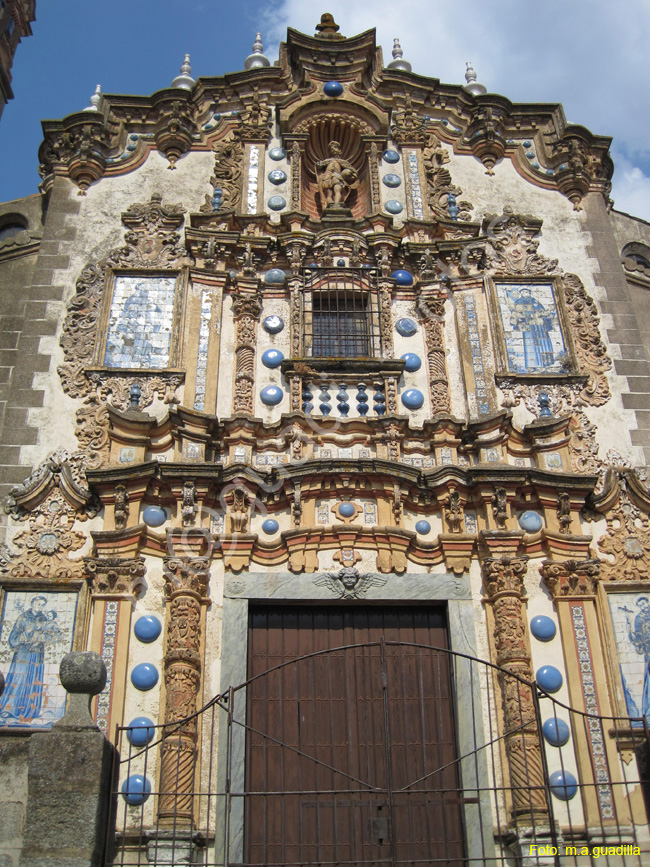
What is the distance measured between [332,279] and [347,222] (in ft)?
2.85

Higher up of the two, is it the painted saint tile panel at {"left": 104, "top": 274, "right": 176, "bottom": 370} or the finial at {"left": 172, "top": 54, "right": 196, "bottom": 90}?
the finial at {"left": 172, "top": 54, "right": 196, "bottom": 90}

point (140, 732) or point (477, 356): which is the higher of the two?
point (477, 356)

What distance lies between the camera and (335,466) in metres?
9.73

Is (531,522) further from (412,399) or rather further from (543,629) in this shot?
(412,399)

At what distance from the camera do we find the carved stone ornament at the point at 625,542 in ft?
31.6

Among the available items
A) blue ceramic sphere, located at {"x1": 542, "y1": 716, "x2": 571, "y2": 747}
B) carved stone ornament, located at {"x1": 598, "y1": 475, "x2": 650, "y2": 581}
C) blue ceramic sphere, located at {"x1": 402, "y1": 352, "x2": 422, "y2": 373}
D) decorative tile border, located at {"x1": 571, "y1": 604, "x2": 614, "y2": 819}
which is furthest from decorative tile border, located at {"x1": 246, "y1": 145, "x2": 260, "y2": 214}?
blue ceramic sphere, located at {"x1": 542, "y1": 716, "x2": 571, "y2": 747}

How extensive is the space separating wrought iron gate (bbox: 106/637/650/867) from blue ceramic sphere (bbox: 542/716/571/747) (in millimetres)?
14

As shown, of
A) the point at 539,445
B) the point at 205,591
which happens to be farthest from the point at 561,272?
the point at 205,591

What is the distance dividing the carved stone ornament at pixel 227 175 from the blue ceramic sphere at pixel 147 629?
17.5 feet

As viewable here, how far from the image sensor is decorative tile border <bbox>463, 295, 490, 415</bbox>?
10658 millimetres

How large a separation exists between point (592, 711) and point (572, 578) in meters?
1.30

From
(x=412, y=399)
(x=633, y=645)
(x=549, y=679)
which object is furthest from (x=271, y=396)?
(x=633, y=645)

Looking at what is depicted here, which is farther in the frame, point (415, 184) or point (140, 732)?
point (415, 184)

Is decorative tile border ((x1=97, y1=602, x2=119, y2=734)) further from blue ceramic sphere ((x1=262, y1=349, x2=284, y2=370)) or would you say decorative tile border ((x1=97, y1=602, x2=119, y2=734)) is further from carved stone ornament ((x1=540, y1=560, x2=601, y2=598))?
carved stone ornament ((x1=540, y1=560, x2=601, y2=598))
